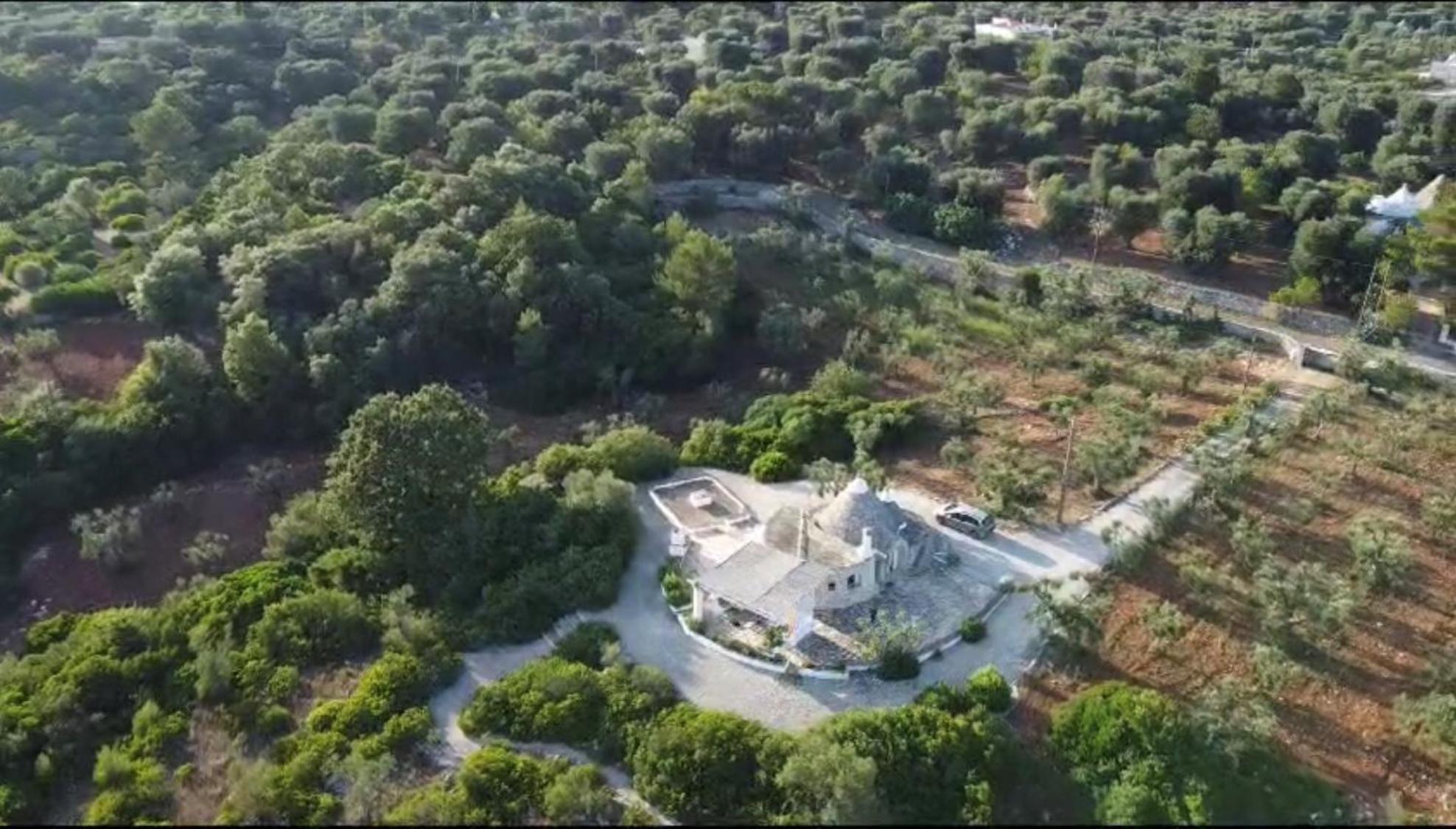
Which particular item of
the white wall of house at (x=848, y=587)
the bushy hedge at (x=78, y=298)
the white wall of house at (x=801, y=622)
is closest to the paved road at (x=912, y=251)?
the white wall of house at (x=848, y=587)

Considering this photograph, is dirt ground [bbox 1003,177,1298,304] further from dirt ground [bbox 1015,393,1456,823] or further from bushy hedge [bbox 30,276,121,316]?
bushy hedge [bbox 30,276,121,316]

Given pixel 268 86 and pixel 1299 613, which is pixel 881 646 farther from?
pixel 268 86

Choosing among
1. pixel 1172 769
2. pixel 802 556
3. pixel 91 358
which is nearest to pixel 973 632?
pixel 802 556

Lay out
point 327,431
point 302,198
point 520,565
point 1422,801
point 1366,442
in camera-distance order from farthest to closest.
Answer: point 302,198 < point 327,431 < point 1366,442 < point 520,565 < point 1422,801

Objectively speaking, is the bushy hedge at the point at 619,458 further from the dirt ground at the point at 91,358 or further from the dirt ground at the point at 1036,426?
the dirt ground at the point at 91,358

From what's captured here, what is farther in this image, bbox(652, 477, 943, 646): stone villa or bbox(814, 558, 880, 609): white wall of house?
bbox(814, 558, 880, 609): white wall of house

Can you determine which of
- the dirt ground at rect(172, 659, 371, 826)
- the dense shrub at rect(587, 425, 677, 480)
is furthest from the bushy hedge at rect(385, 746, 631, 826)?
the dense shrub at rect(587, 425, 677, 480)

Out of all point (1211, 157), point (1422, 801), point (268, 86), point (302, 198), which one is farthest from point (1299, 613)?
point (268, 86)
